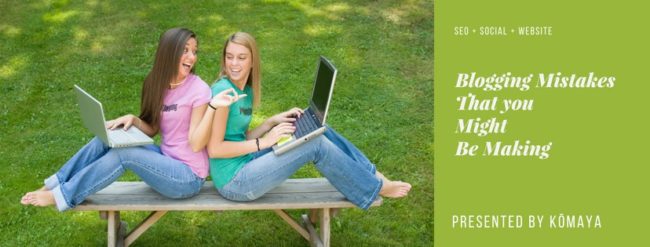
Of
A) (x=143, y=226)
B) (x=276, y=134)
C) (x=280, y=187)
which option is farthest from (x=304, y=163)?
(x=143, y=226)

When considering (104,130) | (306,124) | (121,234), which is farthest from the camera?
(121,234)

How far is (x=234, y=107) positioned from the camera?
412 centimetres

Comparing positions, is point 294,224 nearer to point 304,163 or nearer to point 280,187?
point 280,187

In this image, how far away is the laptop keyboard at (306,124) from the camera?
4.09 m

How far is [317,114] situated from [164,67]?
2.60 ft

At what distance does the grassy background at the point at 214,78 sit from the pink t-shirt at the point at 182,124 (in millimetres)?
855

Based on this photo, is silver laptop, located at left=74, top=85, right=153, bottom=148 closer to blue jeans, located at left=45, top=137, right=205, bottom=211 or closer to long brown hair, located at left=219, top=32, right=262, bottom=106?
blue jeans, located at left=45, top=137, right=205, bottom=211

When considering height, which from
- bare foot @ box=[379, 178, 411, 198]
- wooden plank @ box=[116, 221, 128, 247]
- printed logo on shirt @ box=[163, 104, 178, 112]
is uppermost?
printed logo on shirt @ box=[163, 104, 178, 112]

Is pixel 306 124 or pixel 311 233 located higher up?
pixel 306 124

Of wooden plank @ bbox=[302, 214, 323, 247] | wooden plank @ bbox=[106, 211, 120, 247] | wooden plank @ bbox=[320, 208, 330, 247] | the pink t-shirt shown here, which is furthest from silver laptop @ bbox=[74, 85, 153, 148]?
wooden plank @ bbox=[302, 214, 323, 247]

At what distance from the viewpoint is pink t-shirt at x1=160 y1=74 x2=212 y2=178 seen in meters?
4.09

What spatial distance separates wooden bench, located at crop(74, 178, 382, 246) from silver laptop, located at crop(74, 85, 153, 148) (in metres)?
0.33

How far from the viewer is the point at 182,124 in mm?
4121
